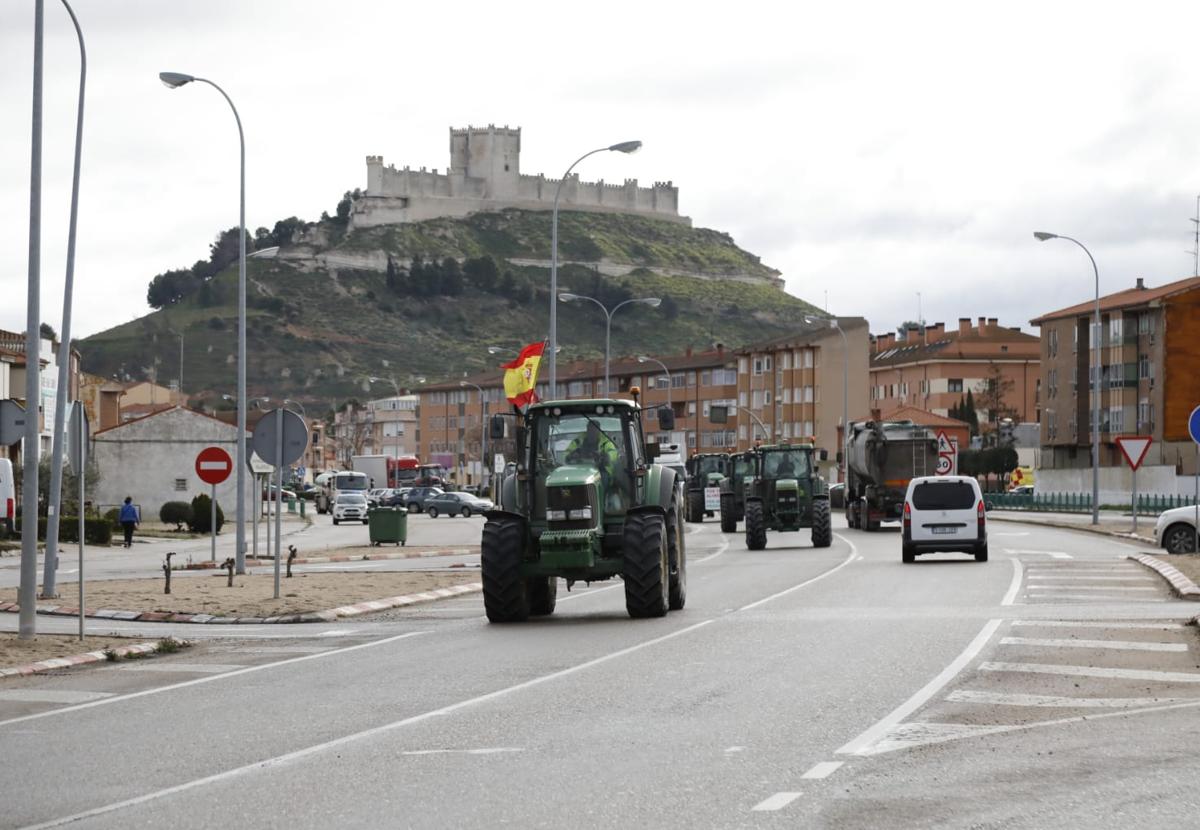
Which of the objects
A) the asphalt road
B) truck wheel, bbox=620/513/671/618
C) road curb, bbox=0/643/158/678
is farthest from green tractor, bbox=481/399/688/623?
road curb, bbox=0/643/158/678

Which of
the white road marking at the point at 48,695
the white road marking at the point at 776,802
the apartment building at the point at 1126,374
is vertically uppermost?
the apartment building at the point at 1126,374

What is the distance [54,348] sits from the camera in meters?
111

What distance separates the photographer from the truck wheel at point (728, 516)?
59.0 m

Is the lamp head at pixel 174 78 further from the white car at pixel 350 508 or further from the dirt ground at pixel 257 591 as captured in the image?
the white car at pixel 350 508

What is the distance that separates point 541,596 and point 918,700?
35.6 ft

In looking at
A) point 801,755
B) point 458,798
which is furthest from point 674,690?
point 458,798

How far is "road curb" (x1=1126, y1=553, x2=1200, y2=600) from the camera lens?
82.7 feet

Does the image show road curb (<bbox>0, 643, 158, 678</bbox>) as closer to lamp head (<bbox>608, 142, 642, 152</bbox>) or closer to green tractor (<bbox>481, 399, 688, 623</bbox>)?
green tractor (<bbox>481, 399, 688, 623</bbox>)

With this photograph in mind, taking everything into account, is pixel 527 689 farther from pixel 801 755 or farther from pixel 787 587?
pixel 787 587

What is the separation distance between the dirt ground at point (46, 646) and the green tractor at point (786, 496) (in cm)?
2579

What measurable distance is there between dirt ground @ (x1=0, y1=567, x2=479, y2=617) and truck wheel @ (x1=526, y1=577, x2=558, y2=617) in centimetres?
332

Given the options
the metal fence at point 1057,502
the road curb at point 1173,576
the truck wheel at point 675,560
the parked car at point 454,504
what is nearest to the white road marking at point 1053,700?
the truck wheel at point 675,560

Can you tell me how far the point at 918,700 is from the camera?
44.1 ft

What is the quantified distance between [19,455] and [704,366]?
9463 cm
